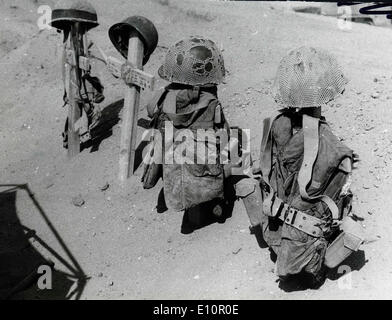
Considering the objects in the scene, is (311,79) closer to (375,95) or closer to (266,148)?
(266,148)

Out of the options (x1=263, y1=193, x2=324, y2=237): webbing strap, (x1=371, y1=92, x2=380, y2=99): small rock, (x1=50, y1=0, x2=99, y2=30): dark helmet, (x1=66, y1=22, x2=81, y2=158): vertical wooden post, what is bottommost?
(x1=66, y1=22, x2=81, y2=158): vertical wooden post

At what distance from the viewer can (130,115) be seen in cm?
630

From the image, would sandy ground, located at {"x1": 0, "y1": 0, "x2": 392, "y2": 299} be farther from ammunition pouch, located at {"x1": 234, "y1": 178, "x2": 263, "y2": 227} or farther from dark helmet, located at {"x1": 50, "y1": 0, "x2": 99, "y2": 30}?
dark helmet, located at {"x1": 50, "y1": 0, "x2": 99, "y2": 30}

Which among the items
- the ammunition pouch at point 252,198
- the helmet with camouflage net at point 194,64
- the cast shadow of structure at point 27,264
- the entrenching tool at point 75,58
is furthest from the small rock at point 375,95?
the cast shadow of structure at point 27,264

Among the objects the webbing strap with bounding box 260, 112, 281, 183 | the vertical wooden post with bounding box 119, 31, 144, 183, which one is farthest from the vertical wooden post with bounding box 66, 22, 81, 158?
the webbing strap with bounding box 260, 112, 281, 183

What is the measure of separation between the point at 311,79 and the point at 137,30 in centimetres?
264

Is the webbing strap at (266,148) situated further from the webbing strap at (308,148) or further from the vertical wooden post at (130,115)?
the vertical wooden post at (130,115)

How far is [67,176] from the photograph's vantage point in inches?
283

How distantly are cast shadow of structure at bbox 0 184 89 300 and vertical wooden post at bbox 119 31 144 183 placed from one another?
1.14 metres

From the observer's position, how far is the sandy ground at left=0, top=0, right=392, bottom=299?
4.83 m

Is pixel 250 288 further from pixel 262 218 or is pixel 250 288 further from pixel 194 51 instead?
pixel 194 51

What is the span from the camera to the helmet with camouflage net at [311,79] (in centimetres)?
380

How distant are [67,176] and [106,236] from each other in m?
1.56
